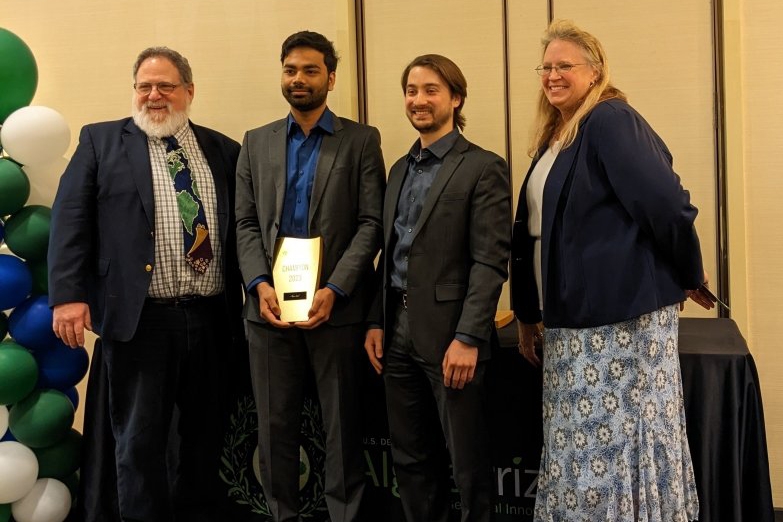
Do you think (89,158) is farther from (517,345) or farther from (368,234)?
(517,345)

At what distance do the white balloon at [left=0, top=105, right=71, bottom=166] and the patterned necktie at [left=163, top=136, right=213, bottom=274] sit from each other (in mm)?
439

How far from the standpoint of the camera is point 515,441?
268 cm

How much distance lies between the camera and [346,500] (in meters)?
2.56

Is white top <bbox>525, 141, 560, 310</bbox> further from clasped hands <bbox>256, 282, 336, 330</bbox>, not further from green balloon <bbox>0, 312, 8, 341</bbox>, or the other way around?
green balloon <bbox>0, 312, 8, 341</bbox>

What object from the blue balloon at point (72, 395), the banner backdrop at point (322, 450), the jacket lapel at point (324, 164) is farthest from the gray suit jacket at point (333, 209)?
the blue balloon at point (72, 395)

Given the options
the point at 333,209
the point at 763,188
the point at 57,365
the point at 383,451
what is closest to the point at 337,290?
the point at 333,209

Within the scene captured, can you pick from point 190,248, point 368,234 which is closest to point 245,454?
point 190,248

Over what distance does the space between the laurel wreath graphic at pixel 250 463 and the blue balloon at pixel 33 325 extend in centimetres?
72

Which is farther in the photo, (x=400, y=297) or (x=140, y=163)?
(x=140, y=163)

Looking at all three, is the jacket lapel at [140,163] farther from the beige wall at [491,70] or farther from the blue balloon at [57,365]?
the blue balloon at [57,365]

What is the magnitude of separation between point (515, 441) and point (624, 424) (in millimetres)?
607

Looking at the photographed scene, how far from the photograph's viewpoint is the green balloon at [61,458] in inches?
113

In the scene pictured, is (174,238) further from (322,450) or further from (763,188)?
(763,188)

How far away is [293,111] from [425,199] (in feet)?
1.97
